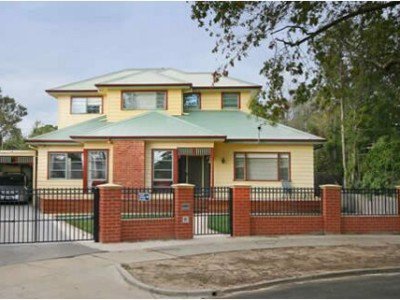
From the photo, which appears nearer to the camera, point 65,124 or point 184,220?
point 184,220

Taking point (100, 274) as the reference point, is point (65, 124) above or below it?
above

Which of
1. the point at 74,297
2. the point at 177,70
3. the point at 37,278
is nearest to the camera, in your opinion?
the point at 74,297

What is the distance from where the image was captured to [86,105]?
30.5 metres

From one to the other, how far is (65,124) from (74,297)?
2274 centimetres

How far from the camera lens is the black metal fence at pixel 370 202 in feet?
54.6

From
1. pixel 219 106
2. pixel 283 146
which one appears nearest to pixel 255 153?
pixel 283 146

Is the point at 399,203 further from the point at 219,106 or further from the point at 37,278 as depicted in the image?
the point at 219,106

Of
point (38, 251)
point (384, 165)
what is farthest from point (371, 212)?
point (384, 165)

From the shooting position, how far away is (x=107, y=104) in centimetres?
2814

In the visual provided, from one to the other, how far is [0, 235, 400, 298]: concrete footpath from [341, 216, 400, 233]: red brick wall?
1.61ft

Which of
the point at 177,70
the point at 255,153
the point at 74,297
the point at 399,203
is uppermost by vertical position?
the point at 177,70

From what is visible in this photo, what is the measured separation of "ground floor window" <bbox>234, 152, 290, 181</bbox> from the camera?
26.5 meters

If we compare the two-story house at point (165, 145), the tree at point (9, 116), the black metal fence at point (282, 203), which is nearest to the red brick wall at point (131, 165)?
the two-story house at point (165, 145)

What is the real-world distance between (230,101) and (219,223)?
42.9ft
